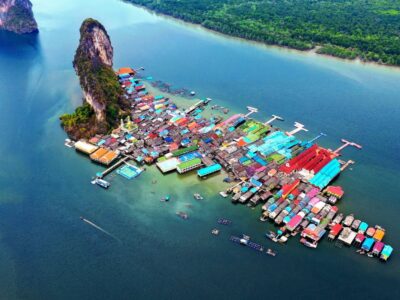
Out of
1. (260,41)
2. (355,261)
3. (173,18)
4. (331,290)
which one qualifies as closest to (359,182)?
(355,261)

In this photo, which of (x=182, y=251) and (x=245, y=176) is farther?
(x=245, y=176)

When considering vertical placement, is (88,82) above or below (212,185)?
above

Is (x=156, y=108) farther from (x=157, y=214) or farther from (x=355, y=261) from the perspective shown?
(x=355, y=261)

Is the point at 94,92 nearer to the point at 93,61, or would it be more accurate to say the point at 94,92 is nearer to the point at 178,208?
the point at 93,61

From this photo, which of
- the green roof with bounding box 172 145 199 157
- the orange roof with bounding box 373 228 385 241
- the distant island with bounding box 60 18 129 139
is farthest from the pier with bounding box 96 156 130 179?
the orange roof with bounding box 373 228 385 241

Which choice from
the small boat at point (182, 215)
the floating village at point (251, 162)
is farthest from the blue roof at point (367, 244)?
the small boat at point (182, 215)

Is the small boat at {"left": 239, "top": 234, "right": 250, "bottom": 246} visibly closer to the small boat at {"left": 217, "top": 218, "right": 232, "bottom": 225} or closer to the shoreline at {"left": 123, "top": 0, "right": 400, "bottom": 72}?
the small boat at {"left": 217, "top": 218, "right": 232, "bottom": 225}
